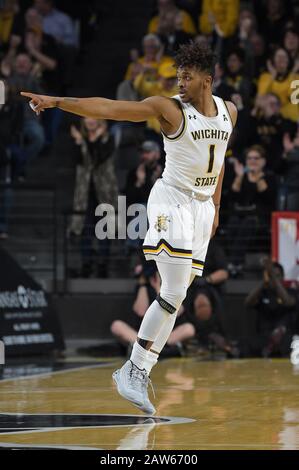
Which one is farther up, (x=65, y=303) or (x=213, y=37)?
(x=213, y=37)

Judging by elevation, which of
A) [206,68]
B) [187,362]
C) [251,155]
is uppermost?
[206,68]

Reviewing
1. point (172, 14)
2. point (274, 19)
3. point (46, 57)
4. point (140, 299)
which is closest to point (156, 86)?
point (172, 14)

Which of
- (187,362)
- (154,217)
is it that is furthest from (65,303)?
→ (154,217)

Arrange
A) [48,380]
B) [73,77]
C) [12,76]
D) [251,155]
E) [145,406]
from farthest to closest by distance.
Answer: [73,77] < [12,76] < [251,155] < [48,380] < [145,406]

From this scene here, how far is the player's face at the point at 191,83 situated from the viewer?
8062 millimetres

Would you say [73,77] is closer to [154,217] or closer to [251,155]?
[251,155]

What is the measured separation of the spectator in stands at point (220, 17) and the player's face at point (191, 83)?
10616 millimetres

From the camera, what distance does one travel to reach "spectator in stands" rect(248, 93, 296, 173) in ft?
54.3

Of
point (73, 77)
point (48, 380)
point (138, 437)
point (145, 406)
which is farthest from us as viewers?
point (73, 77)

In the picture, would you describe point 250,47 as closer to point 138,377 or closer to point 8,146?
point 8,146

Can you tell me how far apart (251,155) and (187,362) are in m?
3.81

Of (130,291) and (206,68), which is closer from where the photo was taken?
(206,68)

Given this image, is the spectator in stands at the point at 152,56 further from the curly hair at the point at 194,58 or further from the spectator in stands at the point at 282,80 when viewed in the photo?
the curly hair at the point at 194,58

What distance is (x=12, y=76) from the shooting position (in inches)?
707
